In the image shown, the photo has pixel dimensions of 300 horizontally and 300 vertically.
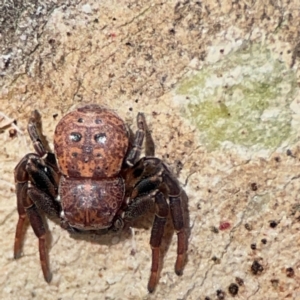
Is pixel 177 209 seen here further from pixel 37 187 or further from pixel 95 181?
pixel 37 187

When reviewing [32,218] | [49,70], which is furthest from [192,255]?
[49,70]

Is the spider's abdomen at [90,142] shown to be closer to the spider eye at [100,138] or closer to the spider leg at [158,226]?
the spider eye at [100,138]

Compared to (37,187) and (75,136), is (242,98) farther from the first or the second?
(37,187)

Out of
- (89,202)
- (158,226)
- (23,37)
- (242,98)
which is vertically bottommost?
(158,226)

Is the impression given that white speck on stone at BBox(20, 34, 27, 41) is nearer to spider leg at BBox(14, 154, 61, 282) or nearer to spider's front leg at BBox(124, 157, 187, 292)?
spider leg at BBox(14, 154, 61, 282)

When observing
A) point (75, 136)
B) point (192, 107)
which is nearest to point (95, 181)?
point (75, 136)

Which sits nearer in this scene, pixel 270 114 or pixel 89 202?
pixel 89 202

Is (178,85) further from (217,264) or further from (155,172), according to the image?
(217,264)

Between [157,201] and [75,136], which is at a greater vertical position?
[75,136]
